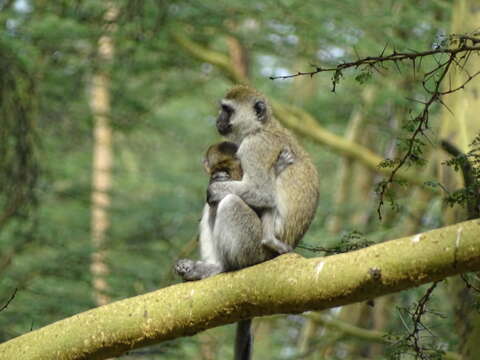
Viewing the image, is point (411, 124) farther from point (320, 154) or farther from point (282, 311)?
point (320, 154)

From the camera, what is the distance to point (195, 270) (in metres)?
4.91

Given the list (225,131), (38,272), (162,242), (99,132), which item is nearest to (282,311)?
(225,131)

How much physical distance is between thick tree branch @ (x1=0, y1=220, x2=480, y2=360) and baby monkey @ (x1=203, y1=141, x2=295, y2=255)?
1.10m

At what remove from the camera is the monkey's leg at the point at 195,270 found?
16.1 feet

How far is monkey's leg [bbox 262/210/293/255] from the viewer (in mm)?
4945

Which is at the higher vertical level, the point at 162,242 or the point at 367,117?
the point at 367,117

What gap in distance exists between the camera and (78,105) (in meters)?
12.0

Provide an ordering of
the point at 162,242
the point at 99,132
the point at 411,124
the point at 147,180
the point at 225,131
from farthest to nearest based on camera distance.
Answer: the point at 99,132, the point at 147,180, the point at 162,242, the point at 225,131, the point at 411,124

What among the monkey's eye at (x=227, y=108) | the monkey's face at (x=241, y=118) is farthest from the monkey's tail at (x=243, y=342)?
the monkey's eye at (x=227, y=108)

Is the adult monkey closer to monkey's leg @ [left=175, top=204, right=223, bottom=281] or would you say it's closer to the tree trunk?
monkey's leg @ [left=175, top=204, right=223, bottom=281]

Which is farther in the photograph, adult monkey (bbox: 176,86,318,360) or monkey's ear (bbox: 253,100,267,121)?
monkey's ear (bbox: 253,100,267,121)

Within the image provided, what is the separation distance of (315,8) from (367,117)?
1.75 m

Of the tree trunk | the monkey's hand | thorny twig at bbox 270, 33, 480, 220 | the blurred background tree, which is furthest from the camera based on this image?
the tree trunk

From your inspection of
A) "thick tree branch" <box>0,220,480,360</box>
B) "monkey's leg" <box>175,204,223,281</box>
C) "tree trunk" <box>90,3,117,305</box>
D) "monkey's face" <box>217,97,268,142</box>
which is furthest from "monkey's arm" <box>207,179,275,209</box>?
"tree trunk" <box>90,3,117,305</box>
